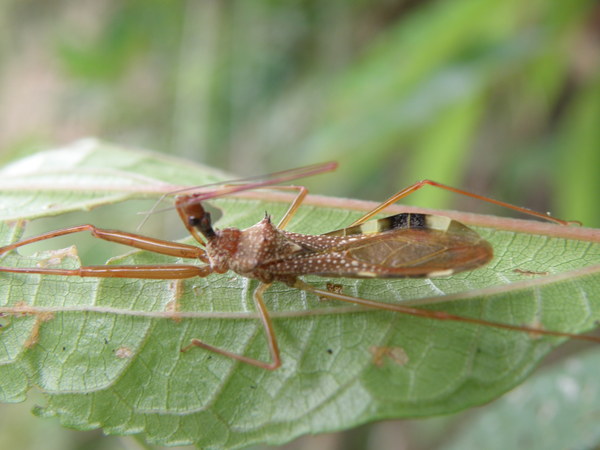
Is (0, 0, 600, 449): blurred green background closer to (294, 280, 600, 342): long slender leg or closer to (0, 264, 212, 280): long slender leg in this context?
(294, 280, 600, 342): long slender leg

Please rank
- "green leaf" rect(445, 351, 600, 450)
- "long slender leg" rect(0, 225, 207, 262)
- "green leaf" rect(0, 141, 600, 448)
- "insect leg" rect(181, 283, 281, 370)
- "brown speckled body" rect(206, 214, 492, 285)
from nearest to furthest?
"green leaf" rect(0, 141, 600, 448) < "insect leg" rect(181, 283, 281, 370) < "brown speckled body" rect(206, 214, 492, 285) < "long slender leg" rect(0, 225, 207, 262) < "green leaf" rect(445, 351, 600, 450)

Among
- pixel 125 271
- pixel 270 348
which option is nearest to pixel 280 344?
pixel 270 348

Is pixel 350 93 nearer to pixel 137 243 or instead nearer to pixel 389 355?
pixel 137 243

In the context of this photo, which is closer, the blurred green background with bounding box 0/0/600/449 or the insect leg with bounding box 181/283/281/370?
the insect leg with bounding box 181/283/281/370

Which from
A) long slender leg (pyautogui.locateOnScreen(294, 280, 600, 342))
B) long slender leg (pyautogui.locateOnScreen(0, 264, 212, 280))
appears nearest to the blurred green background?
long slender leg (pyautogui.locateOnScreen(294, 280, 600, 342))

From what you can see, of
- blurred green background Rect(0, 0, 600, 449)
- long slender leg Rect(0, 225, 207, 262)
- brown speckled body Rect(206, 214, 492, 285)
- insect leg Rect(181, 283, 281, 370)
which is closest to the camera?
insect leg Rect(181, 283, 281, 370)

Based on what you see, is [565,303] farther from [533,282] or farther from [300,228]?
[300,228]

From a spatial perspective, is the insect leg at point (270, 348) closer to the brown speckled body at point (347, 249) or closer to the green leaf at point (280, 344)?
the green leaf at point (280, 344)
